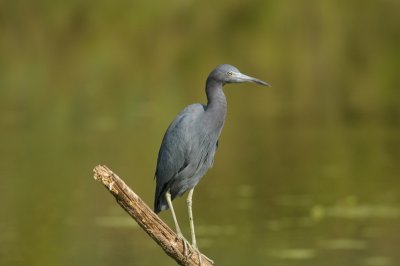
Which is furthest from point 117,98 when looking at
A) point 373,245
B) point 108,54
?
point 373,245

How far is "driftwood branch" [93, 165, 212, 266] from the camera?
6484 millimetres

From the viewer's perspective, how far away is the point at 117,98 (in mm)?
25109

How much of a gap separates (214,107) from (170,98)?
1719 centimetres

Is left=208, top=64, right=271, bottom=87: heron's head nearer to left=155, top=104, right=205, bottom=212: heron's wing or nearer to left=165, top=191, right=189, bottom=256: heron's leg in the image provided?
left=155, top=104, right=205, bottom=212: heron's wing

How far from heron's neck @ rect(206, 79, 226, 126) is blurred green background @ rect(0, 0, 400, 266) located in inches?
197

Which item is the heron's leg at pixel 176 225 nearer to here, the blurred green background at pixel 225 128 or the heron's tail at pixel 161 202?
the heron's tail at pixel 161 202

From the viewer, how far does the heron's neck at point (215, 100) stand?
7.17 meters

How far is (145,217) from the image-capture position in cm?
663

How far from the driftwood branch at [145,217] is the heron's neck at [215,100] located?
84 centimetres

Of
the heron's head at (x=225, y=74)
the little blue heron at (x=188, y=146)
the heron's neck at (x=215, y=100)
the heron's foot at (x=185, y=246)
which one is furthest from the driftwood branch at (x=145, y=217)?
the heron's head at (x=225, y=74)

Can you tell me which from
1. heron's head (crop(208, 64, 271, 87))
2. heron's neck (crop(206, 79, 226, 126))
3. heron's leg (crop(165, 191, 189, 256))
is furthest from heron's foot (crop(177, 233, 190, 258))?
heron's head (crop(208, 64, 271, 87))

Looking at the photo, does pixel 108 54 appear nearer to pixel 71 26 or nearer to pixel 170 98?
pixel 71 26

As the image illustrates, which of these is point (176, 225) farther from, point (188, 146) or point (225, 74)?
point (225, 74)

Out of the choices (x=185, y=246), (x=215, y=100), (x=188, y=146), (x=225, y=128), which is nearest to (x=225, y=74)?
(x=215, y=100)
